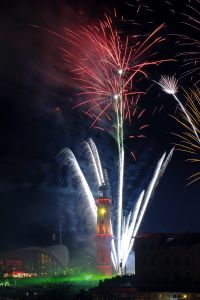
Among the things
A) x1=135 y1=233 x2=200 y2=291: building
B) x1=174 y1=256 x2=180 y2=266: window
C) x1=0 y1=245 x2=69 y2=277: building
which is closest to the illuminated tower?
x1=135 y1=233 x2=200 y2=291: building

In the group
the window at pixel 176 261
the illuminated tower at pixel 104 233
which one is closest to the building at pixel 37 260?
the illuminated tower at pixel 104 233

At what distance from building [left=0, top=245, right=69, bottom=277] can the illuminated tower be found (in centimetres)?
3483

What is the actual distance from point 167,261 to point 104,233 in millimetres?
33916

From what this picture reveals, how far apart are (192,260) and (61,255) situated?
77.5m

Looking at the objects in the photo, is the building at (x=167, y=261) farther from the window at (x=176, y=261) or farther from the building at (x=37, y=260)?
the building at (x=37, y=260)

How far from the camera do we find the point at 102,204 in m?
112

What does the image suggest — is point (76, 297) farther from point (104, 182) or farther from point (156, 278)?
point (104, 182)

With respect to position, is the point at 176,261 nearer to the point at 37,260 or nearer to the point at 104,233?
the point at 104,233

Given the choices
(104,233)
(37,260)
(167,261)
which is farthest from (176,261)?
(37,260)

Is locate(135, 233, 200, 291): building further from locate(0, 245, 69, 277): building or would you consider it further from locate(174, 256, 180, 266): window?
locate(0, 245, 69, 277): building

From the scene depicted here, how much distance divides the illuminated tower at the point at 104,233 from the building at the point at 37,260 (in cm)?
3483

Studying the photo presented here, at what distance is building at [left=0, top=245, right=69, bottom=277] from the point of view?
473 feet

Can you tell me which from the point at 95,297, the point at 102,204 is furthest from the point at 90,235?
the point at 95,297

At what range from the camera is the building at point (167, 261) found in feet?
243
